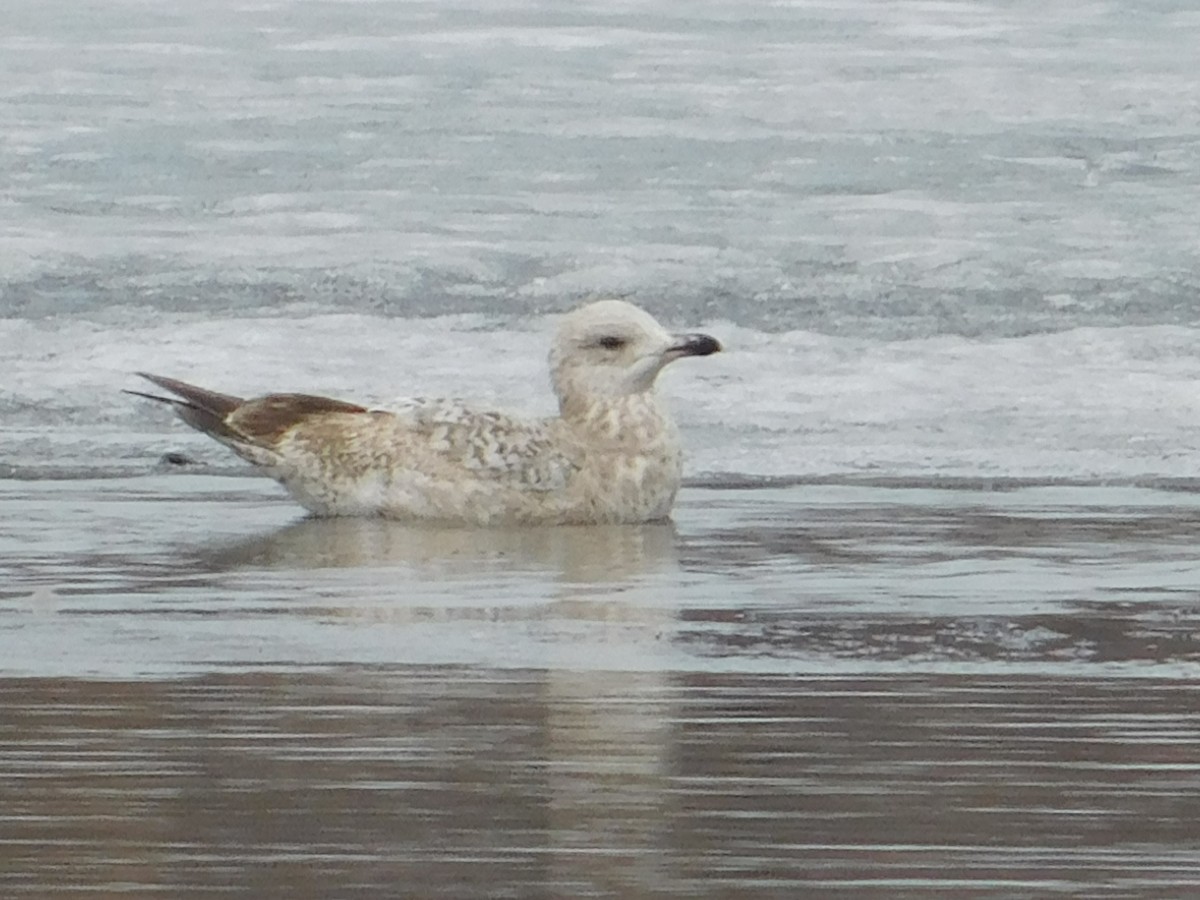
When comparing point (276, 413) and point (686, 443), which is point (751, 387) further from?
point (276, 413)

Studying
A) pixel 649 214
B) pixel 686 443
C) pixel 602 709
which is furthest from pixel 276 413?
pixel 649 214

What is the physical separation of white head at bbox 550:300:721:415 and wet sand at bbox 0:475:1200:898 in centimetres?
57

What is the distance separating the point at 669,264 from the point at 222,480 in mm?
5947

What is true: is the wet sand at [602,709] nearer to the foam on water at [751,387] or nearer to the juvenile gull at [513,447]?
the juvenile gull at [513,447]

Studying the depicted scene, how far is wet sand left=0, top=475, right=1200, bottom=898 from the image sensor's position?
393 centimetres

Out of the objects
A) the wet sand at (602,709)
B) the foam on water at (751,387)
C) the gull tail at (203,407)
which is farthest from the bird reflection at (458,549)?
the foam on water at (751,387)

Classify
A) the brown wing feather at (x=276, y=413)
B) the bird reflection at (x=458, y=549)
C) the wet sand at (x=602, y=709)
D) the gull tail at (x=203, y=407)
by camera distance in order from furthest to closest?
1. the gull tail at (x=203, y=407)
2. the brown wing feather at (x=276, y=413)
3. the bird reflection at (x=458, y=549)
4. the wet sand at (x=602, y=709)

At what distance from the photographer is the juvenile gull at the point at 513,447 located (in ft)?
26.9

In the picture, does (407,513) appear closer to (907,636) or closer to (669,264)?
(907,636)

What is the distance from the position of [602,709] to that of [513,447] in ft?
10.7

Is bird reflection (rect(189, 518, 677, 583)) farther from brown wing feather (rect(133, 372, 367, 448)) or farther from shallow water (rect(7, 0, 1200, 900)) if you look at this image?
brown wing feather (rect(133, 372, 367, 448))

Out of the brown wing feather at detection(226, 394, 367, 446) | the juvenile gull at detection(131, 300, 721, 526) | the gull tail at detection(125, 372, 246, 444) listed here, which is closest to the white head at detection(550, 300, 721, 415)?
the juvenile gull at detection(131, 300, 721, 526)

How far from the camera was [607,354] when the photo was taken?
8.62 m

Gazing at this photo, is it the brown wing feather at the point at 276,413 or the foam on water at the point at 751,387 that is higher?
the brown wing feather at the point at 276,413
